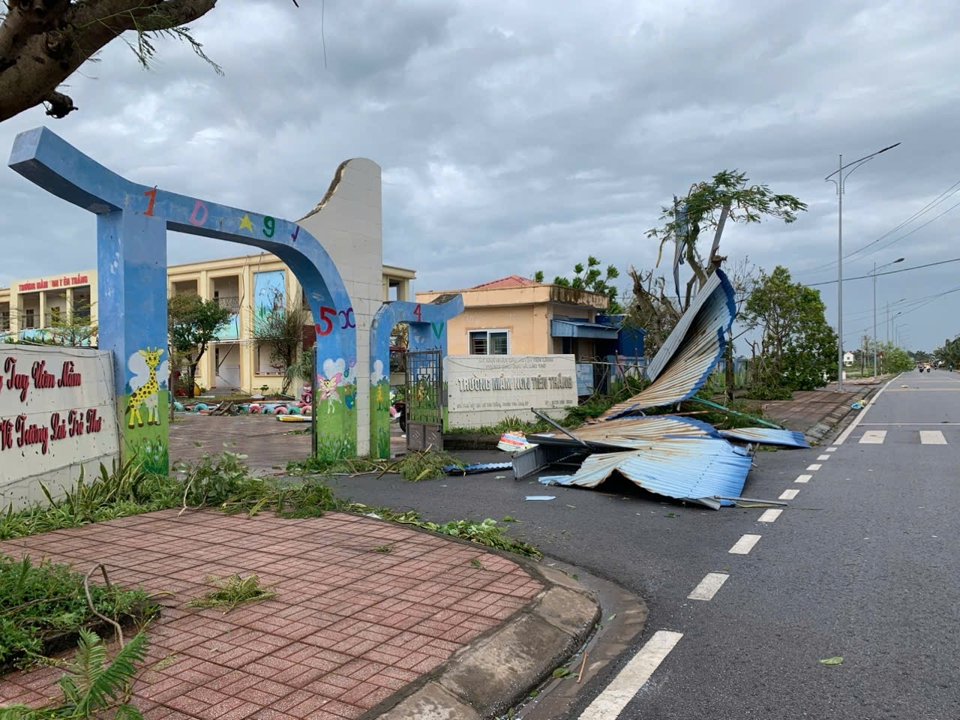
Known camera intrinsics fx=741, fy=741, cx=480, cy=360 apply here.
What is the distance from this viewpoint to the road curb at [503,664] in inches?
132

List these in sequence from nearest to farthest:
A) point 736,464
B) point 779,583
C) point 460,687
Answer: point 460,687 → point 779,583 → point 736,464

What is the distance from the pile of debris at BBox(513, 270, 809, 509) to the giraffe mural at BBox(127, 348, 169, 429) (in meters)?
4.68

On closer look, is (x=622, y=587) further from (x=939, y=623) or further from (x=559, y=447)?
(x=559, y=447)

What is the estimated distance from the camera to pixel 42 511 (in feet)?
22.4

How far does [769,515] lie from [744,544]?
1.47 metres

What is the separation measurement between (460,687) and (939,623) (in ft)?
9.73

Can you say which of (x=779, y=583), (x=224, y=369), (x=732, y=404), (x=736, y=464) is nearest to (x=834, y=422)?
(x=732, y=404)

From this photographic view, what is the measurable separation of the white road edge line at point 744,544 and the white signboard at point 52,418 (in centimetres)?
629

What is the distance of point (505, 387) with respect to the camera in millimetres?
16469

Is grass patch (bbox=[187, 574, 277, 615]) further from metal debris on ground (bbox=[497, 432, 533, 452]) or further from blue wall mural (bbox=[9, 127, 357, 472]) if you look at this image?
metal debris on ground (bbox=[497, 432, 533, 452])

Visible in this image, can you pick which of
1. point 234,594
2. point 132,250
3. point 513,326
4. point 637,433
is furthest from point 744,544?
point 513,326

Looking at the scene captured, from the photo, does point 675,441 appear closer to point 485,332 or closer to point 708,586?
→ point 708,586

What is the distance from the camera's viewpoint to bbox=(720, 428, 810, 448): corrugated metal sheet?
1306 centimetres

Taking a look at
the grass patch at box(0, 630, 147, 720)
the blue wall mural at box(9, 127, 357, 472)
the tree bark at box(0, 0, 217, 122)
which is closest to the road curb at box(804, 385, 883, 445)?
the blue wall mural at box(9, 127, 357, 472)
